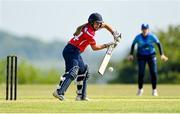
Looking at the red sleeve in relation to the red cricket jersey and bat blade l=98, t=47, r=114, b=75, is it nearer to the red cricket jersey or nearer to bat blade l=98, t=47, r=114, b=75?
the red cricket jersey

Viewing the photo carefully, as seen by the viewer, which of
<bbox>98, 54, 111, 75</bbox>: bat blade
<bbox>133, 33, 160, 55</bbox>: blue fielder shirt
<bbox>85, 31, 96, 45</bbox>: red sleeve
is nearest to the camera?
<bbox>85, 31, 96, 45</bbox>: red sleeve

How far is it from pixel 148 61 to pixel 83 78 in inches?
229

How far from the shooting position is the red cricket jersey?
20.6 metres

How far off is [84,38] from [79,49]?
13.9 inches

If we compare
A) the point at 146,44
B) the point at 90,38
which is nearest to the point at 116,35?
the point at 90,38

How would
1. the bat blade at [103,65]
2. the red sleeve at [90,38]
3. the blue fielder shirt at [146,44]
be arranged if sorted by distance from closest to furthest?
the red sleeve at [90,38]
the bat blade at [103,65]
the blue fielder shirt at [146,44]

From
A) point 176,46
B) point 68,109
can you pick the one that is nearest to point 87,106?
point 68,109

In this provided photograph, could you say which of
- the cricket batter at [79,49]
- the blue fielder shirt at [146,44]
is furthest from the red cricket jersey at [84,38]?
the blue fielder shirt at [146,44]

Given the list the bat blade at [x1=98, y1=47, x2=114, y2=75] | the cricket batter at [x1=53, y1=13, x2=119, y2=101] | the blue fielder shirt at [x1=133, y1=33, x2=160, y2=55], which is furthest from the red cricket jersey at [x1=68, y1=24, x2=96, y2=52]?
the blue fielder shirt at [x1=133, y1=33, x2=160, y2=55]

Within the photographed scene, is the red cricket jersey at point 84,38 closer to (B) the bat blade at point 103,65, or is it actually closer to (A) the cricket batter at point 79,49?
(A) the cricket batter at point 79,49

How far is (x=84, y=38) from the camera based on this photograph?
2073 centimetres

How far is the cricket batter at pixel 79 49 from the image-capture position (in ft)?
67.7

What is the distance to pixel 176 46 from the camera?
Result: 87750mm

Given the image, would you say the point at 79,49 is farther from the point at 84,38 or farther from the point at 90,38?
the point at 90,38
